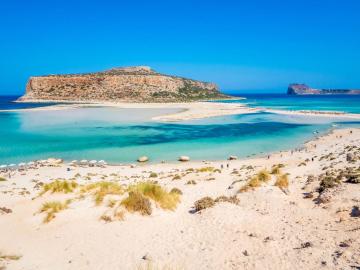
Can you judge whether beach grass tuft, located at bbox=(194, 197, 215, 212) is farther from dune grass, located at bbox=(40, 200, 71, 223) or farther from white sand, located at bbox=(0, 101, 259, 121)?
white sand, located at bbox=(0, 101, 259, 121)

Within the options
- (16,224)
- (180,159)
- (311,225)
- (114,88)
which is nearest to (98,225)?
(16,224)

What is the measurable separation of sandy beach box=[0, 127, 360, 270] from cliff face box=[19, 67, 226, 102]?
102 metres

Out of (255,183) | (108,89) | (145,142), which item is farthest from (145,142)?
(108,89)

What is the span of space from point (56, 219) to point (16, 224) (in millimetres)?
1352

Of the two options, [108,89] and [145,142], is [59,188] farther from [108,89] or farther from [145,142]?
[108,89]

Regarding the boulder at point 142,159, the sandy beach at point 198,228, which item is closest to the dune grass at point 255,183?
the sandy beach at point 198,228

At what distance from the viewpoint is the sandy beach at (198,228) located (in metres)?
8.63

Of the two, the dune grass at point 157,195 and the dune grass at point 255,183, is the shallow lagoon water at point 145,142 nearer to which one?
the dune grass at point 255,183

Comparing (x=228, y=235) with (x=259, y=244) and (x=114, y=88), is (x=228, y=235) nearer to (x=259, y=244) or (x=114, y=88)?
(x=259, y=244)

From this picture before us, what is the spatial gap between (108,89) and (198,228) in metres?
120

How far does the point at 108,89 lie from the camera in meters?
127

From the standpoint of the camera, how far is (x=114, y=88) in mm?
126938

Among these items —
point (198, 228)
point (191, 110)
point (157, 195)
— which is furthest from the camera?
point (191, 110)

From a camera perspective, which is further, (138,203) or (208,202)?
(208,202)
